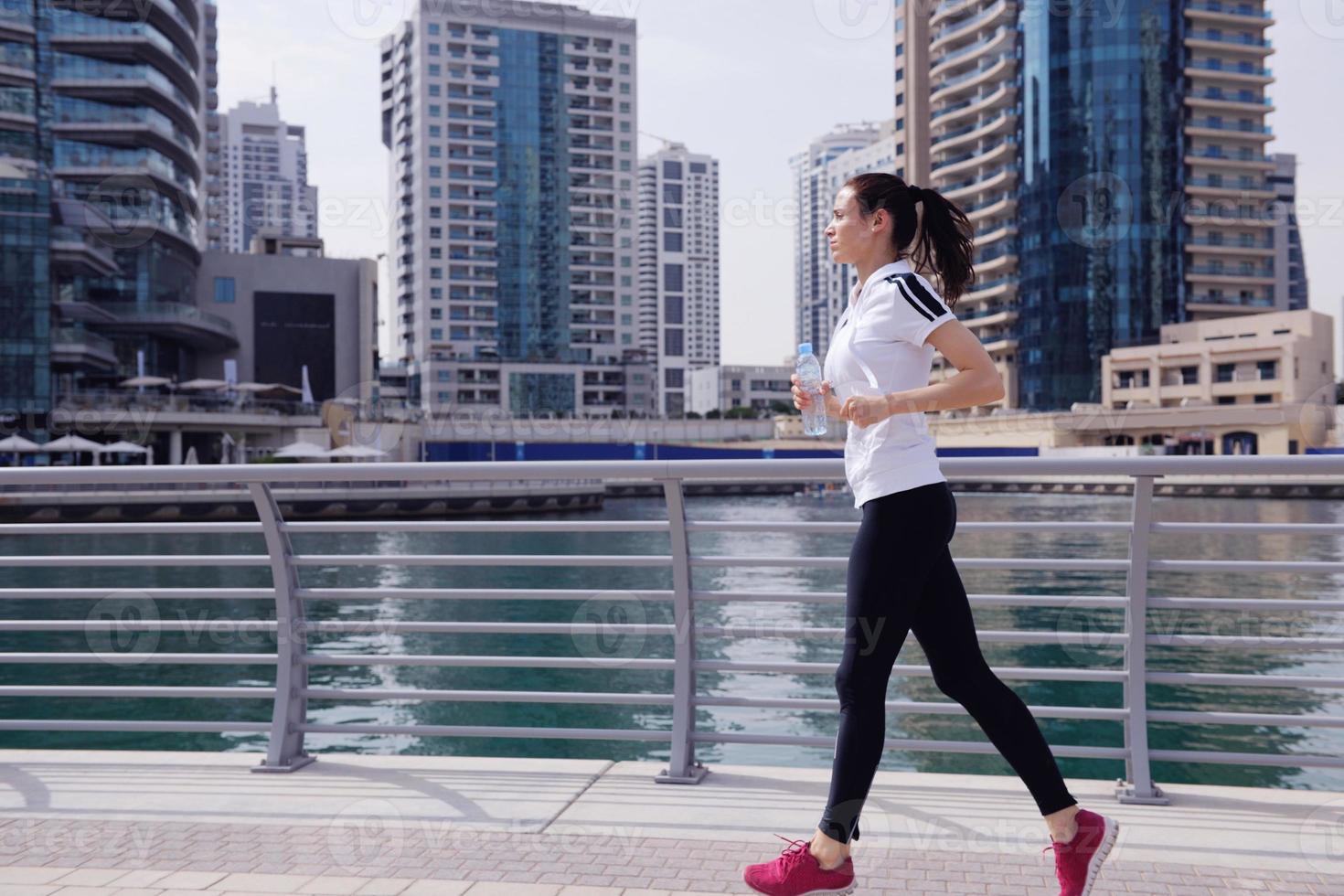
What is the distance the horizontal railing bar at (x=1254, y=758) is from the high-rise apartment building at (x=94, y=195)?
201 feet

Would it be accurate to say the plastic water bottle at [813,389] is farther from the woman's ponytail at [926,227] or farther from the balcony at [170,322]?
the balcony at [170,322]

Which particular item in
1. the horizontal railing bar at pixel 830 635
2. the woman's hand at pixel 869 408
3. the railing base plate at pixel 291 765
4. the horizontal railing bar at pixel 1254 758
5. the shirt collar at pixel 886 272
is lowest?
the railing base plate at pixel 291 765

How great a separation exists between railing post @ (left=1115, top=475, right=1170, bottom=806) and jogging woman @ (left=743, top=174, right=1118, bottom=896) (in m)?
0.99

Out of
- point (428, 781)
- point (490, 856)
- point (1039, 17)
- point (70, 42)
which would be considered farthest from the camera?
point (1039, 17)

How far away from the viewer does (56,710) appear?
12016 mm

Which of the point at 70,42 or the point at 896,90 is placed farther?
the point at 896,90

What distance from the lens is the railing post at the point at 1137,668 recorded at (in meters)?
3.88

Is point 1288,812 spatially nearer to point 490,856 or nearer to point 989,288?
point 490,856

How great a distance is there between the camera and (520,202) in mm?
124438

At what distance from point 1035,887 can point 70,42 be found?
75.7m

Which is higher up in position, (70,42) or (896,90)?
(896,90)

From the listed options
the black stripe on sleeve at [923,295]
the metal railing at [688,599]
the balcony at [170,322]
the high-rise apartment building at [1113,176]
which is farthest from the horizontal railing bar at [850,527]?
the high-rise apartment building at [1113,176]

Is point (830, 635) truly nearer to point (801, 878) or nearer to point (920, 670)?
point (920, 670)

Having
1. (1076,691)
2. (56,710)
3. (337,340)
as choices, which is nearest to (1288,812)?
(1076,691)
